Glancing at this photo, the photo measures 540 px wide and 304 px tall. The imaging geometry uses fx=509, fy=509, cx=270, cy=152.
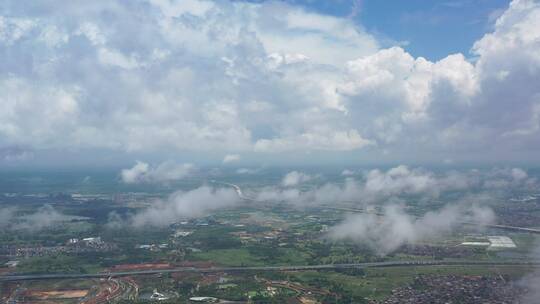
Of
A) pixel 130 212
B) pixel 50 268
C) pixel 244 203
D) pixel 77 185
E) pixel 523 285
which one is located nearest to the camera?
pixel 523 285

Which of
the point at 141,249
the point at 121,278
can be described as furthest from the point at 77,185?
the point at 121,278

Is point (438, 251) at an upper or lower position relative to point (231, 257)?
lower

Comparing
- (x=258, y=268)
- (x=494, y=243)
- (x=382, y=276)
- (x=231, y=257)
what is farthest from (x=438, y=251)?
(x=231, y=257)

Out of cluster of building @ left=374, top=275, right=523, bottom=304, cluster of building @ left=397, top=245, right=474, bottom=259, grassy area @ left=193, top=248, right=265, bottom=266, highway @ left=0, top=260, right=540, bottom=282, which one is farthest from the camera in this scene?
cluster of building @ left=397, top=245, right=474, bottom=259

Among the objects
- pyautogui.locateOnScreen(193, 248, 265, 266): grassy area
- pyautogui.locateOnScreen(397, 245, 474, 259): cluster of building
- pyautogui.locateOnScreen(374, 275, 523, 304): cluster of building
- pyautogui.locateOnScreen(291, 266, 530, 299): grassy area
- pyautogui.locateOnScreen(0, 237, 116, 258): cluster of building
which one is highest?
pyautogui.locateOnScreen(0, 237, 116, 258): cluster of building

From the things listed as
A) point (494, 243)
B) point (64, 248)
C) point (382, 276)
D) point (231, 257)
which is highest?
point (64, 248)

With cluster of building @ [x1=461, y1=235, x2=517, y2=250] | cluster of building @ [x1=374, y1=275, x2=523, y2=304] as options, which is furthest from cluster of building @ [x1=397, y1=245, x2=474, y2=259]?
cluster of building @ [x1=374, y1=275, x2=523, y2=304]

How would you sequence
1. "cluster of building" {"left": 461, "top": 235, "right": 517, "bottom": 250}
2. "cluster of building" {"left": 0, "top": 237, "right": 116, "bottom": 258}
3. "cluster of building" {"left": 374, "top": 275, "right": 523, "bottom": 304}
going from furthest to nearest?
"cluster of building" {"left": 461, "top": 235, "right": 517, "bottom": 250} → "cluster of building" {"left": 0, "top": 237, "right": 116, "bottom": 258} → "cluster of building" {"left": 374, "top": 275, "right": 523, "bottom": 304}

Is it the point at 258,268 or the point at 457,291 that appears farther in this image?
the point at 258,268

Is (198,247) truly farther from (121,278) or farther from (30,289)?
(30,289)

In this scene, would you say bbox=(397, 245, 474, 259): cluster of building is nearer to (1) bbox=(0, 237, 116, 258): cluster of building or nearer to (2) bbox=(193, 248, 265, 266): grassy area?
(2) bbox=(193, 248, 265, 266): grassy area

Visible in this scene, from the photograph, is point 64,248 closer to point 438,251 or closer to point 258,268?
point 258,268
